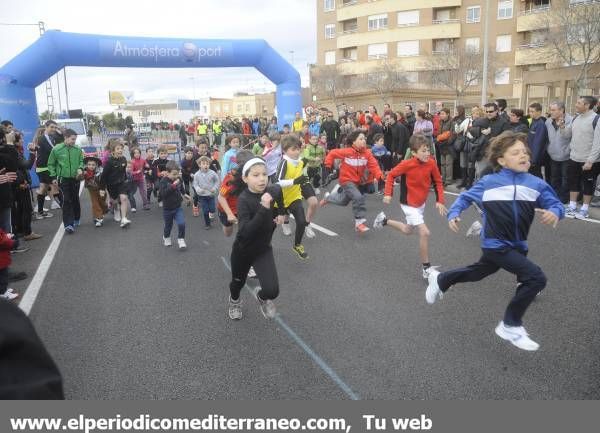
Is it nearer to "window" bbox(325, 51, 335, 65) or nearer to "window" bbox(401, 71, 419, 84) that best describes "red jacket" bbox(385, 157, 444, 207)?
"window" bbox(401, 71, 419, 84)

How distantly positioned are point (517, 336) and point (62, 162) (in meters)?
8.37

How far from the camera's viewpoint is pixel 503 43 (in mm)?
51125

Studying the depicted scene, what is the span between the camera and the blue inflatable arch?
15188 mm

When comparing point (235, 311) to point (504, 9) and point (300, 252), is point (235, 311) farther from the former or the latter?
point (504, 9)

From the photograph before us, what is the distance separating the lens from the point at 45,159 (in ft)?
36.7

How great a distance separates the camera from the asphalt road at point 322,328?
11.7 feet

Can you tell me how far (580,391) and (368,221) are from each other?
628 centimetres

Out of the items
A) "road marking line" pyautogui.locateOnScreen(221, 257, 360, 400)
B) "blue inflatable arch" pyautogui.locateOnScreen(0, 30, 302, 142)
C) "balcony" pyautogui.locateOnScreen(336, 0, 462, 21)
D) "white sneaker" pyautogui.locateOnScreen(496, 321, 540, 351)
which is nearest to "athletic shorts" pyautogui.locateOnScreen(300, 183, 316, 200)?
"road marking line" pyautogui.locateOnScreen(221, 257, 360, 400)

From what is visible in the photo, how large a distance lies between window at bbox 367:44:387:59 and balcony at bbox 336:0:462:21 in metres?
3.56

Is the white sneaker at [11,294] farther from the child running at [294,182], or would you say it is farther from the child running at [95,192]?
the child running at [95,192]

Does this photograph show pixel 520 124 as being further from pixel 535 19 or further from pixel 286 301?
pixel 535 19

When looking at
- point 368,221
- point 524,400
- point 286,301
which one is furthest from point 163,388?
point 368,221

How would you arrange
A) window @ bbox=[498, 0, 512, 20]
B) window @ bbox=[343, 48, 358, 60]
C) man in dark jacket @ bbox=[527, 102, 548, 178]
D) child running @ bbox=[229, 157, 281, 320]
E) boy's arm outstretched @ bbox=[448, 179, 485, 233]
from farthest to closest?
window @ bbox=[343, 48, 358, 60], window @ bbox=[498, 0, 512, 20], man in dark jacket @ bbox=[527, 102, 548, 178], child running @ bbox=[229, 157, 281, 320], boy's arm outstretched @ bbox=[448, 179, 485, 233]

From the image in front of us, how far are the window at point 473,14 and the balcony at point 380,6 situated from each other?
4.31ft
